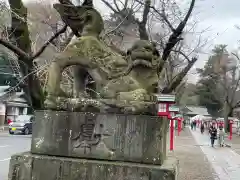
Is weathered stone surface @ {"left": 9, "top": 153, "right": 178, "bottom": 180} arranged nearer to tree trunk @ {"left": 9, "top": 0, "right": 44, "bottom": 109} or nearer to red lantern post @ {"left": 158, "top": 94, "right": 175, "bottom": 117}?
tree trunk @ {"left": 9, "top": 0, "right": 44, "bottom": 109}

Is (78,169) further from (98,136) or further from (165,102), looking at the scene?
(165,102)

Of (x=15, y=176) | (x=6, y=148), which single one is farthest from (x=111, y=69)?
(x=6, y=148)

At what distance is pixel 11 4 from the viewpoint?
8805 millimetres

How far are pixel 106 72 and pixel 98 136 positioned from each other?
1.01 meters

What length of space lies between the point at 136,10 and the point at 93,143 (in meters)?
9.29

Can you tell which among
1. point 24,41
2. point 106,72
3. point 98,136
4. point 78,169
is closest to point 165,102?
point 24,41

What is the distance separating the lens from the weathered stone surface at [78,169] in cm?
471

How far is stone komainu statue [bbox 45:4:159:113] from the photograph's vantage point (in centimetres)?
521

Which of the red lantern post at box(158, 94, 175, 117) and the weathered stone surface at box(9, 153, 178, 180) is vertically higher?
the red lantern post at box(158, 94, 175, 117)

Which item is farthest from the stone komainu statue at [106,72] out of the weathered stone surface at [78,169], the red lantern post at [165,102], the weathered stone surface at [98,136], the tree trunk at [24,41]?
the red lantern post at [165,102]

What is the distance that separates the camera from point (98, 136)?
505 cm

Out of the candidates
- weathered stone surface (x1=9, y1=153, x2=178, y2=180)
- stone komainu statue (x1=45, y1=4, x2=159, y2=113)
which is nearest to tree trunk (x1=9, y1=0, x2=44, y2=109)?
stone komainu statue (x1=45, y1=4, x2=159, y2=113)

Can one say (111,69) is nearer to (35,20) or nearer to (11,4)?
(11,4)

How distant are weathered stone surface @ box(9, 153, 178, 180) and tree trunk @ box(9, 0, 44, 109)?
364cm
